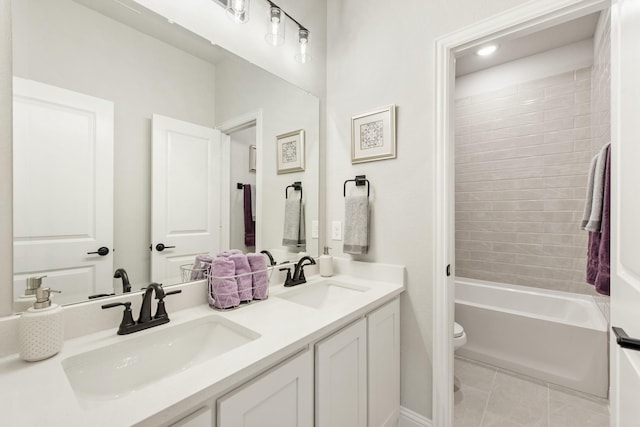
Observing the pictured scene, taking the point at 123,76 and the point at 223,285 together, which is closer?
the point at 123,76

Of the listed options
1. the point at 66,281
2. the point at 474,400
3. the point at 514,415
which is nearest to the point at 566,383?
the point at 514,415

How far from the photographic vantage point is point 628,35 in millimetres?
733

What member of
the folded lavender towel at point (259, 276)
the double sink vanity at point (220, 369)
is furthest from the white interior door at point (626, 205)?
the folded lavender towel at point (259, 276)

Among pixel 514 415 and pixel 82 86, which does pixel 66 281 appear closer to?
pixel 82 86

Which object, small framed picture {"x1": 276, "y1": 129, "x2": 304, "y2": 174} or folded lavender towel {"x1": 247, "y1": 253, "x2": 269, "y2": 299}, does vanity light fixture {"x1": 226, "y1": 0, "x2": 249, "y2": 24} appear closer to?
small framed picture {"x1": 276, "y1": 129, "x2": 304, "y2": 174}

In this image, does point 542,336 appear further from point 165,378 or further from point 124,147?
point 124,147

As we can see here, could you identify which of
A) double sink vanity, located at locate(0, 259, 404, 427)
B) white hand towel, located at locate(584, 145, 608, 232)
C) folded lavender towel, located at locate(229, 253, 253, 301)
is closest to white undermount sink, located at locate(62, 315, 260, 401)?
double sink vanity, located at locate(0, 259, 404, 427)

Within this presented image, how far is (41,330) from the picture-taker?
72 centimetres

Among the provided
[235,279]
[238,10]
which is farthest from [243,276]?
[238,10]

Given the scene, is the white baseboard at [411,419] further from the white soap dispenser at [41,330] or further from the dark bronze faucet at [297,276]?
the white soap dispenser at [41,330]

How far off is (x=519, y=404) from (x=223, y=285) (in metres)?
2.01

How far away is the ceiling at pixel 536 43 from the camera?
2078mm

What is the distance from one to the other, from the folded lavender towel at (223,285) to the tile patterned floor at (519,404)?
60.3 inches

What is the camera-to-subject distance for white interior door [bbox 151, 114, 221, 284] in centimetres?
110
